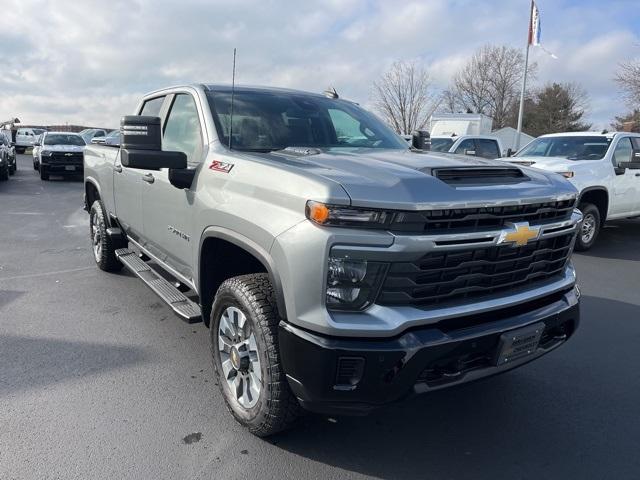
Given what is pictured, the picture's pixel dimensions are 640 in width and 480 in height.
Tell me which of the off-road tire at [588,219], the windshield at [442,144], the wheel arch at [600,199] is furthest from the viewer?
the windshield at [442,144]

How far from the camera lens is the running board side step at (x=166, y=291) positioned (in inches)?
136

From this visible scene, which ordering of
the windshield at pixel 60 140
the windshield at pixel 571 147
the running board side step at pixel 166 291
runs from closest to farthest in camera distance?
the running board side step at pixel 166 291 < the windshield at pixel 571 147 < the windshield at pixel 60 140

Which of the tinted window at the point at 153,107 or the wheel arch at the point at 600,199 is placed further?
the wheel arch at the point at 600,199

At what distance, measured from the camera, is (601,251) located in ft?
27.1

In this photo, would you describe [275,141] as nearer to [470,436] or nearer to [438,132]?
[470,436]

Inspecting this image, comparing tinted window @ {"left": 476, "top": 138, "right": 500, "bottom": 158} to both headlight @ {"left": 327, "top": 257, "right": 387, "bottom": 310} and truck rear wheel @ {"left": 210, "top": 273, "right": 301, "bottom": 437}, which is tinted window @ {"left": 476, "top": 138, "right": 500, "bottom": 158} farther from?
headlight @ {"left": 327, "top": 257, "right": 387, "bottom": 310}

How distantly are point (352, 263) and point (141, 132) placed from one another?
161 cm

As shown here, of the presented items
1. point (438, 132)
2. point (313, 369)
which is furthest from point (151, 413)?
point (438, 132)

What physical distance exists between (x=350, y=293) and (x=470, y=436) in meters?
1.33

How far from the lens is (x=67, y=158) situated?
1811 centimetres

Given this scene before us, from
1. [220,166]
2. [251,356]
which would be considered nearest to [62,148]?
[220,166]

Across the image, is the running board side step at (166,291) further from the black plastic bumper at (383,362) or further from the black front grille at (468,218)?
the black front grille at (468,218)

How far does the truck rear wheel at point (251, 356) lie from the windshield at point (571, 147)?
7455mm

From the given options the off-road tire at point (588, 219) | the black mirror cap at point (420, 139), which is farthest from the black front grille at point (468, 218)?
the off-road tire at point (588, 219)
